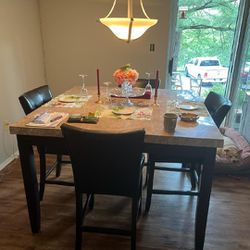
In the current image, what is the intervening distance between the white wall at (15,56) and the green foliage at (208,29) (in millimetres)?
2018

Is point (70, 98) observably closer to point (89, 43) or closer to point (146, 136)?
point (146, 136)

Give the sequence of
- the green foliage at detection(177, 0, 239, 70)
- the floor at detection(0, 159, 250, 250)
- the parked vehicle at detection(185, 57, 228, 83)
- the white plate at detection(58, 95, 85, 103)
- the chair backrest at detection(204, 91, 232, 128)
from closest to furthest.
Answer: the floor at detection(0, 159, 250, 250) → the chair backrest at detection(204, 91, 232, 128) → the white plate at detection(58, 95, 85, 103) → the green foliage at detection(177, 0, 239, 70) → the parked vehicle at detection(185, 57, 228, 83)

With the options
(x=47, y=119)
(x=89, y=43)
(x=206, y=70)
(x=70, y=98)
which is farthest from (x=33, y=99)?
(x=206, y=70)

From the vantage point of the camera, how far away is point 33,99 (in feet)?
6.85

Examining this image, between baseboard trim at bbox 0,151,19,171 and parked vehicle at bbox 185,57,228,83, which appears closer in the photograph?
baseboard trim at bbox 0,151,19,171

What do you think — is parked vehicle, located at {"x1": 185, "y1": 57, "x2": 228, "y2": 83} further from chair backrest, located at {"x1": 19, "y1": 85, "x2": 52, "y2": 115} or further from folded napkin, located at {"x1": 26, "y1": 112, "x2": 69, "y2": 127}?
folded napkin, located at {"x1": 26, "y1": 112, "x2": 69, "y2": 127}

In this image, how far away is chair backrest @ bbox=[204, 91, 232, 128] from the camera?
192cm

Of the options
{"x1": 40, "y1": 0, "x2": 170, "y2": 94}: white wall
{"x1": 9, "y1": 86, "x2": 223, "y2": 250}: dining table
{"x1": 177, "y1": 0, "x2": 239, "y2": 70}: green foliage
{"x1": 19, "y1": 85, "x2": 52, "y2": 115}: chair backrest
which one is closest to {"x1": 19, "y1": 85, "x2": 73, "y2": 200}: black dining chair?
{"x1": 19, "y1": 85, "x2": 52, "y2": 115}: chair backrest

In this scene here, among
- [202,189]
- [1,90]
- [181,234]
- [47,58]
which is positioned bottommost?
[181,234]

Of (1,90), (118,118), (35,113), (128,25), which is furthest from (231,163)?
(1,90)

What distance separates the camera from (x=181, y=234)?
6.26 ft

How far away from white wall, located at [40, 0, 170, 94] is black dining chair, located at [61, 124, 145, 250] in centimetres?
246

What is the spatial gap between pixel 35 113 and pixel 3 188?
1.04 m

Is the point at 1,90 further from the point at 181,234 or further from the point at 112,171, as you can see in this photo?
the point at 181,234
